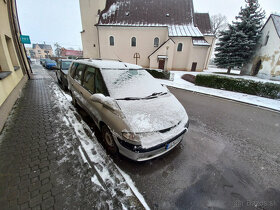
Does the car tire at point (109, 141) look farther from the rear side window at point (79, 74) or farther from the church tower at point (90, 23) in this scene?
the church tower at point (90, 23)

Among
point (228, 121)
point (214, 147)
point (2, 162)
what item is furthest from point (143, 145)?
point (228, 121)

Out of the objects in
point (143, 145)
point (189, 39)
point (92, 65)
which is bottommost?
point (143, 145)

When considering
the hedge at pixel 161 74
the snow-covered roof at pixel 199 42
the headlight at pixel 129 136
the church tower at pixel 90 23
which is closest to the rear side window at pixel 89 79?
the headlight at pixel 129 136

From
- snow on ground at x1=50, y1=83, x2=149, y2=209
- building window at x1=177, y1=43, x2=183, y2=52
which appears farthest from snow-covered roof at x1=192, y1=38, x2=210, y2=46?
snow on ground at x1=50, y1=83, x2=149, y2=209

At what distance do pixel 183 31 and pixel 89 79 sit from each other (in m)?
22.4

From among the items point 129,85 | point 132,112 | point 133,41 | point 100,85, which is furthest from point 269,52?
point 100,85

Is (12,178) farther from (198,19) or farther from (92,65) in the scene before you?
(198,19)

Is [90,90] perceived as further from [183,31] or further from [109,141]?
[183,31]

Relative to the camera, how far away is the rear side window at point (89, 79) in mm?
2960

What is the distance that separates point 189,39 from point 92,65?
69.6ft

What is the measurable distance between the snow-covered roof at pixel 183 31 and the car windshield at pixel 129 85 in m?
20.4

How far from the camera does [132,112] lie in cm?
215

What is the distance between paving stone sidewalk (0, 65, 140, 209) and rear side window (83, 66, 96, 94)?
4.07ft

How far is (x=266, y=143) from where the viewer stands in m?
3.19
